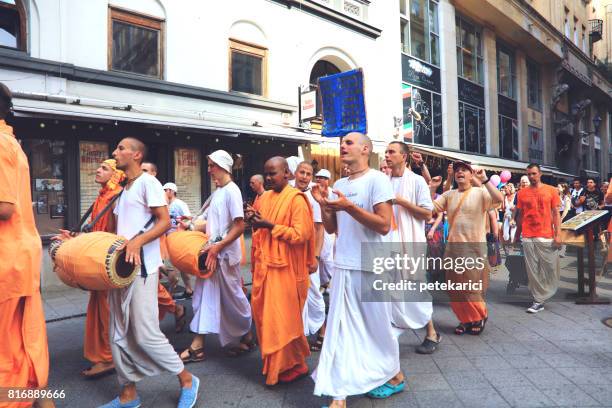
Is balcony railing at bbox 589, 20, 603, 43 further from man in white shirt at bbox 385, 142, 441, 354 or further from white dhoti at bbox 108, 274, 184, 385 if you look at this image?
white dhoti at bbox 108, 274, 184, 385

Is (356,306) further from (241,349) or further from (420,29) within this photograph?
(420,29)

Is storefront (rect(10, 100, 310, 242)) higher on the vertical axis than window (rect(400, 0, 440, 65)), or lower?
lower

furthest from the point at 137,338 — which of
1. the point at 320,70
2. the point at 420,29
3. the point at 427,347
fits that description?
the point at 420,29

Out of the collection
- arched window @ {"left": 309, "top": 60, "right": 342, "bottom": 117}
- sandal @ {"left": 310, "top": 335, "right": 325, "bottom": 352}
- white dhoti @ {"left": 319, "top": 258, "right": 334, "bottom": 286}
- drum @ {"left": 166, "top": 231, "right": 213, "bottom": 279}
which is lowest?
sandal @ {"left": 310, "top": 335, "right": 325, "bottom": 352}

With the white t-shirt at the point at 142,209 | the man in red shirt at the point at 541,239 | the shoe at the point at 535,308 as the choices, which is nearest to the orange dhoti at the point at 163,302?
the white t-shirt at the point at 142,209

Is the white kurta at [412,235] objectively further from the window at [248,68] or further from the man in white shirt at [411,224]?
the window at [248,68]

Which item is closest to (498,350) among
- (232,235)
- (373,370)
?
(373,370)

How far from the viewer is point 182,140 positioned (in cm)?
984

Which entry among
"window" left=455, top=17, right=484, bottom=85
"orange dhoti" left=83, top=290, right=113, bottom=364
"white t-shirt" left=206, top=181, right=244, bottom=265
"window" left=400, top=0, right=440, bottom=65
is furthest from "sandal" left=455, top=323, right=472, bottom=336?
"window" left=455, top=17, right=484, bottom=85

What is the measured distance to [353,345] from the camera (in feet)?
10.3

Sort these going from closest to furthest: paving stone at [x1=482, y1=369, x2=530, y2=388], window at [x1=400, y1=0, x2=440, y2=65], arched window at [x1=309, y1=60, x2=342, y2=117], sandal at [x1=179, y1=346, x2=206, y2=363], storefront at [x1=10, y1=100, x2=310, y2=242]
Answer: paving stone at [x1=482, y1=369, x2=530, y2=388], sandal at [x1=179, y1=346, x2=206, y2=363], storefront at [x1=10, y1=100, x2=310, y2=242], arched window at [x1=309, y1=60, x2=342, y2=117], window at [x1=400, y1=0, x2=440, y2=65]

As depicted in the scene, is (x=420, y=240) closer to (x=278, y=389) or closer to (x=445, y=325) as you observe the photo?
(x=445, y=325)

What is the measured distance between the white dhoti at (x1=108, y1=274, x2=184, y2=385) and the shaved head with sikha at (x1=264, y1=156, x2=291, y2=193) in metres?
1.33

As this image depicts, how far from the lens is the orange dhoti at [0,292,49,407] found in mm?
2646
